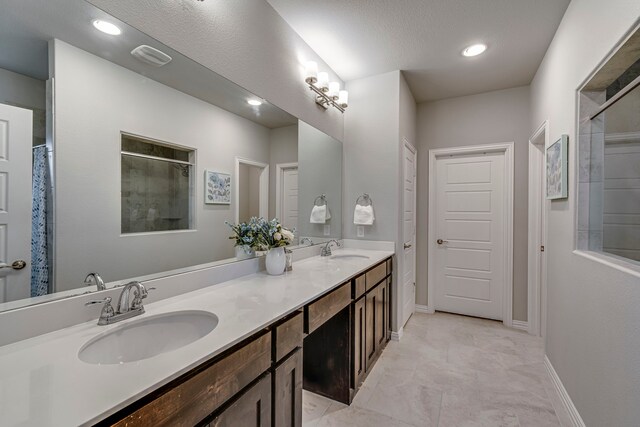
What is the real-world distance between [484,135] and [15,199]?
12.3ft

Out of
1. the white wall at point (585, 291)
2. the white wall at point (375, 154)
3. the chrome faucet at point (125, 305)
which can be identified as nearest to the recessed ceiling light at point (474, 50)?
the white wall at point (585, 291)

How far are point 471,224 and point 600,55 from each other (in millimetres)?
2159

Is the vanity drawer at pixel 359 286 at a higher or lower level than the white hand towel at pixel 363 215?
lower

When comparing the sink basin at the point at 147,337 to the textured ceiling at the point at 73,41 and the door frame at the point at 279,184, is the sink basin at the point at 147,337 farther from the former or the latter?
the door frame at the point at 279,184

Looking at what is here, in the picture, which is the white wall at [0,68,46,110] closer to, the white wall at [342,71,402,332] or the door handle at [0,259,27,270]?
the door handle at [0,259,27,270]

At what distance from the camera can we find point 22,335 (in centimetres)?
87

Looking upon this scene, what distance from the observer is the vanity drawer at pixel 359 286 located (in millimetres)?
1881

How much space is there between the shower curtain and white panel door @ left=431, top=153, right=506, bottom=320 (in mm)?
3420

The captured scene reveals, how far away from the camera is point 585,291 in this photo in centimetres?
156

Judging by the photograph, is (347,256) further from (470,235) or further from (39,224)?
(39,224)

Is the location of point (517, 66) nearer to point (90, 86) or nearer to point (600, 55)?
point (600, 55)

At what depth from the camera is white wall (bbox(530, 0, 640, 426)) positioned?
3.87ft

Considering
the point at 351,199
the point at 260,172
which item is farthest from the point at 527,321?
the point at 260,172

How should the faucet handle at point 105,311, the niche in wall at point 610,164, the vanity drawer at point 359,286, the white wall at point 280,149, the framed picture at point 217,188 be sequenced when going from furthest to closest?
the white wall at point 280,149, the vanity drawer at point 359,286, the framed picture at point 217,188, the niche in wall at point 610,164, the faucet handle at point 105,311
